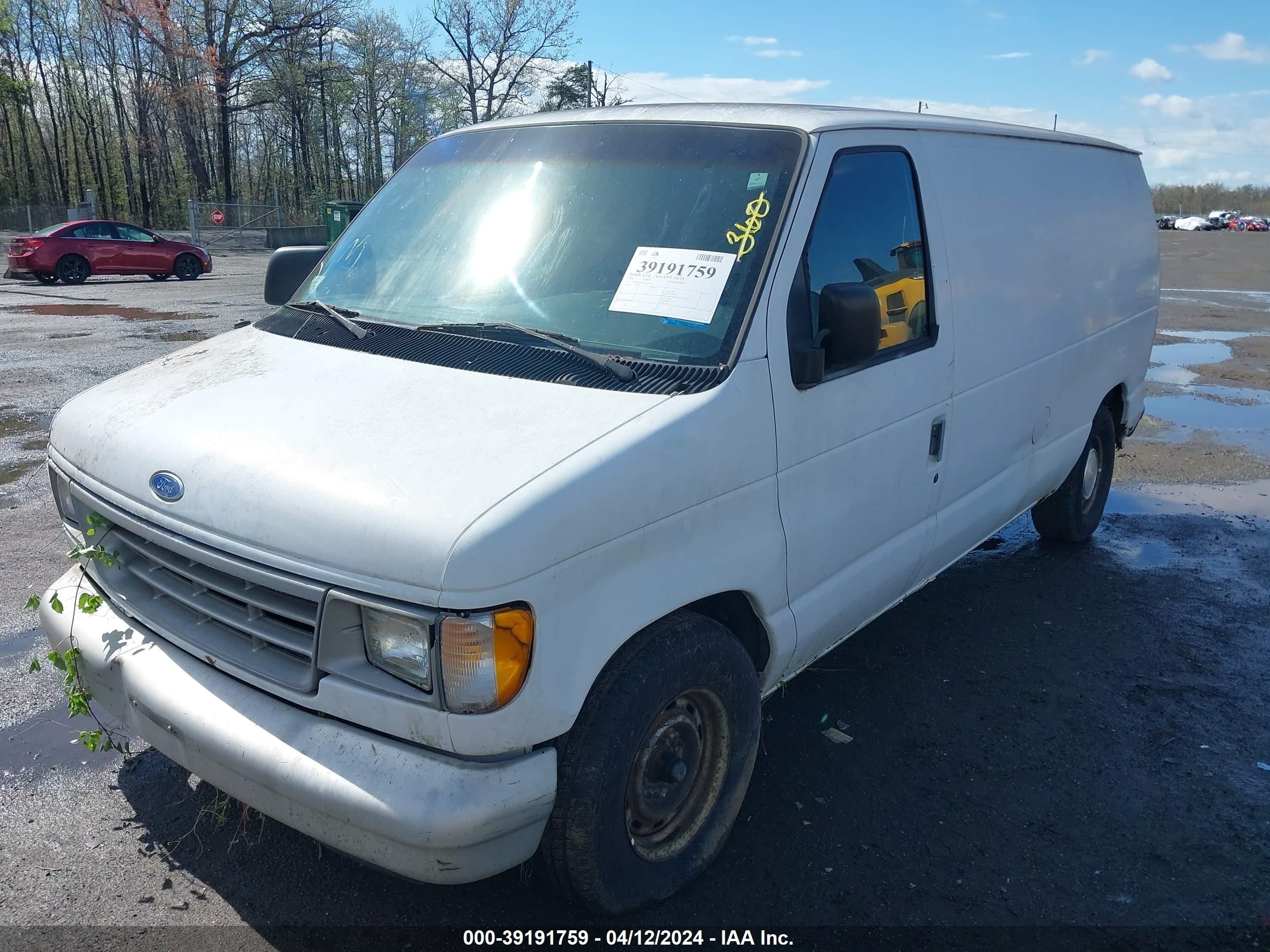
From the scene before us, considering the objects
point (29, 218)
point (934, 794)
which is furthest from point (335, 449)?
point (29, 218)

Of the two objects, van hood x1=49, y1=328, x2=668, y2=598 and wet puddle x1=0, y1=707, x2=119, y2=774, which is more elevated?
van hood x1=49, y1=328, x2=668, y2=598

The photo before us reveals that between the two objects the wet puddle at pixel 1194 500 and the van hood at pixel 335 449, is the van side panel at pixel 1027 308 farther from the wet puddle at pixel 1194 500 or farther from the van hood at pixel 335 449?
the van hood at pixel 335 449

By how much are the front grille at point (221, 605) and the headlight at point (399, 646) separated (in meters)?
0.13

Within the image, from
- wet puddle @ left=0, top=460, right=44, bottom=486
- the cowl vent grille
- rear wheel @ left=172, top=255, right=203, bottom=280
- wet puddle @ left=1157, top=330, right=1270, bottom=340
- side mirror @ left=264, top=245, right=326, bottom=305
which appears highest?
side mirror @ left=264, top=245, right=326, bottom=305

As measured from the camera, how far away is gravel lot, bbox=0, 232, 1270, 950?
9.61 feet

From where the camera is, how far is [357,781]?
89.4 inches

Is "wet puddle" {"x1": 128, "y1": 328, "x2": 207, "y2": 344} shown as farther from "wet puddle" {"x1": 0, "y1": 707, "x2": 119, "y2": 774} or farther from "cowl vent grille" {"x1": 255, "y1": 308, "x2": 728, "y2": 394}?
"cowl vent grille" {"x1": 255, "y1": 308, "x2": 728, "y2": 394}

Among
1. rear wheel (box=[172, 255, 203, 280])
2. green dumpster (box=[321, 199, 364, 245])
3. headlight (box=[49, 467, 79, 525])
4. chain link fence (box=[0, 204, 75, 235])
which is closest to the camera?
headlight (box=[49, 467, 79, 525])

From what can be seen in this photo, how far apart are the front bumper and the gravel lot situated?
1.93ft

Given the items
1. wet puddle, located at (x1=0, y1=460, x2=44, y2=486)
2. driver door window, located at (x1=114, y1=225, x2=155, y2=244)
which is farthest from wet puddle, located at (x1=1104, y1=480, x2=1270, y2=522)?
driver door window, located at (x1=114, y1=225, x2=155, y2=244)

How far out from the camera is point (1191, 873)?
3.17 meters

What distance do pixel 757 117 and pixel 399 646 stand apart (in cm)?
216

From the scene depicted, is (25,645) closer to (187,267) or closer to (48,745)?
(48,745)

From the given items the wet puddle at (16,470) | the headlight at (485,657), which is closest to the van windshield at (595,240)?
the headlight at (485,657)
